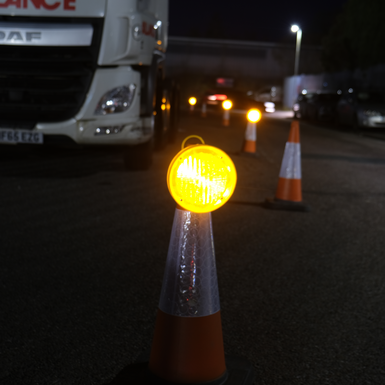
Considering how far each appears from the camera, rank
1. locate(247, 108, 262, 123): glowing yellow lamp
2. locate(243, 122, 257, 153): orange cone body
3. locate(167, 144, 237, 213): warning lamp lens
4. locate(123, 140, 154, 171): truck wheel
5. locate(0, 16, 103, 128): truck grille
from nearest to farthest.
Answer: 1. locate(167, 144, 237, 213): warning lamp lens
2. locate(0, 16, 103, 128): truck grille
3. locate(123, 140, 154, 171): truck wheel
4. locate(247, 108, 262, 123): glowing yellow lamp
5. locate(243, 122, 257, 153): orange cone body

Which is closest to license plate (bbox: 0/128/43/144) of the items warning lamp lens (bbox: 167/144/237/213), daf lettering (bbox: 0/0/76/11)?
daf lettering (bbox: 0/0/76/11)

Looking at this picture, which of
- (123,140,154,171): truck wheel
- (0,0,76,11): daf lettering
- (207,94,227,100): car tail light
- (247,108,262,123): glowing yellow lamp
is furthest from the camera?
(207,94,227,100): car tail light

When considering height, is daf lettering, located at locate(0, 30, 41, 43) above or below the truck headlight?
above

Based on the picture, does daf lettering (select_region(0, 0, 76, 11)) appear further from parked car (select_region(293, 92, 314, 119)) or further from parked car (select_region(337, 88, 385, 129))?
parked car (select_region(293, 92, 314, 119))

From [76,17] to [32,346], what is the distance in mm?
5062

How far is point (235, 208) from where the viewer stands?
A: 7.09 metres

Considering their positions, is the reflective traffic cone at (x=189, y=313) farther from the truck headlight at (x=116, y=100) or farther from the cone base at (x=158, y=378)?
the truck headlight at (x=116, y=100)

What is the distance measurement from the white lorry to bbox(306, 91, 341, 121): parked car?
67.5 feet

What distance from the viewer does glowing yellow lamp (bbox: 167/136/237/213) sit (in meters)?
2.56

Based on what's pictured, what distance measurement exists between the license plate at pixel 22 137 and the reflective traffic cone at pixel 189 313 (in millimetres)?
5188

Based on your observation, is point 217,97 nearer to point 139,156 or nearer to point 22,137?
point 139,156

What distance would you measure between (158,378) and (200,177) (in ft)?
2.80

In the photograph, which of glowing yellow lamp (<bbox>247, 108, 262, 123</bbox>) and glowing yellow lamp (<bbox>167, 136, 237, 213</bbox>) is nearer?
glowing yellow lamp (<bbox>167, 136, 237, 213</bbox>)

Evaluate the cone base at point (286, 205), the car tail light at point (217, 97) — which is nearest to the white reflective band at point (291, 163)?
the cone base at point (286, 205)
